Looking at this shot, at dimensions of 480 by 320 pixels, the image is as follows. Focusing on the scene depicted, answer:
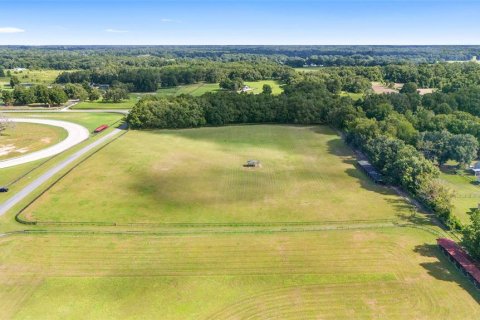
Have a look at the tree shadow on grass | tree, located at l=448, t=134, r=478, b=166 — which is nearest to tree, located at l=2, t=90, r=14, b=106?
tree, located at l=448, t=134, r=478, b=166

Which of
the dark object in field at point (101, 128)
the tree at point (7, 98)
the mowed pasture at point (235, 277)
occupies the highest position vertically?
the tree at point (7, 98)

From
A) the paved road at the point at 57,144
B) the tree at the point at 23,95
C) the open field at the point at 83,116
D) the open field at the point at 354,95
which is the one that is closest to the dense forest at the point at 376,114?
the tree at the point at 23,95

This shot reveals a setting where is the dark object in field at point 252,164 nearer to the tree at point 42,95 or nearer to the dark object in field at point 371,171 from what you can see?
the dark object in field at point 371,171

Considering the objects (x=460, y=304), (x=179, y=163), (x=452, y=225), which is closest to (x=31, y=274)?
(x=179, y=163)

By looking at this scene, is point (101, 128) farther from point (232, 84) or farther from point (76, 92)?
point (232, 84)

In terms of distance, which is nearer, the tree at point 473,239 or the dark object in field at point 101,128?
the tree at point 473,239

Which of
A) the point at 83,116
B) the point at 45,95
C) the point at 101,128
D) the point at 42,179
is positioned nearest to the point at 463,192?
the point at 42,179

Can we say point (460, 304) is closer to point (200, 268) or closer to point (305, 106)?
point (200, 268)

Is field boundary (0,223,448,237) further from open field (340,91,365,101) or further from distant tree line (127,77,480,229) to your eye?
open field (340,91,365,101)
